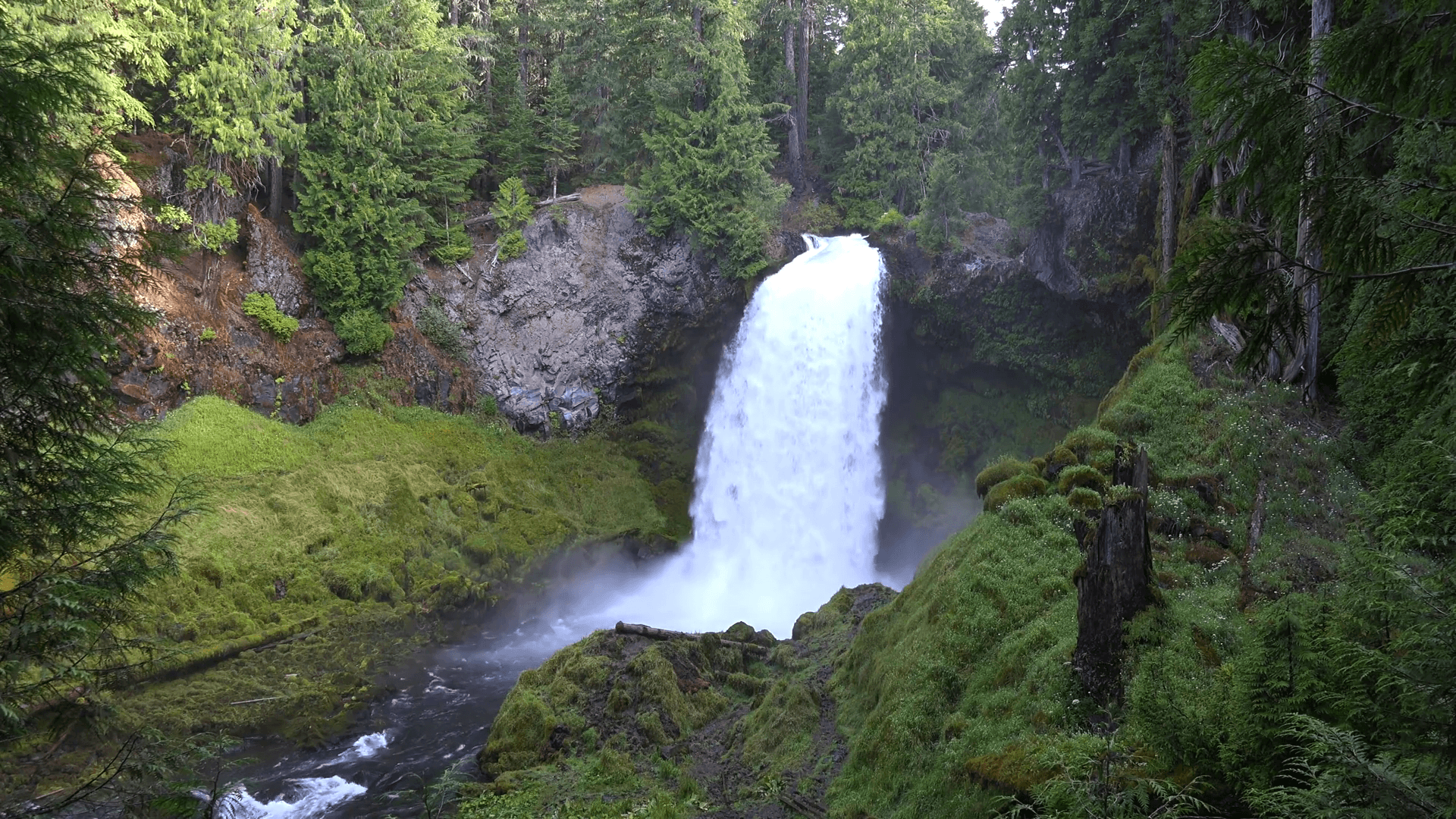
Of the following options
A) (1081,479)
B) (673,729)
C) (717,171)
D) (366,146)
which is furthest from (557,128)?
(1081,479)

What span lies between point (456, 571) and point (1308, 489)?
1678cm

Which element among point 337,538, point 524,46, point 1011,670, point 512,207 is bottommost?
point 337,538

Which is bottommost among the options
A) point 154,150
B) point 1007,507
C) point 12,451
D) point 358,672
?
point 358,672

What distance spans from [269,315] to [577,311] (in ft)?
27.1

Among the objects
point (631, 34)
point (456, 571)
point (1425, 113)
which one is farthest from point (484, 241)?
point (1425, 113)

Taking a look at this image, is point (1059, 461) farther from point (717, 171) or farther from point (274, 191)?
point (274, 191)

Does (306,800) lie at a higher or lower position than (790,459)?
lower

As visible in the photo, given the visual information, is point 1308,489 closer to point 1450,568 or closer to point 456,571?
point 1450,568

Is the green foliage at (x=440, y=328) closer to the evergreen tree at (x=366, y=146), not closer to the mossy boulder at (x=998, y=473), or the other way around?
the evergreen tree at (x=366, y=146)

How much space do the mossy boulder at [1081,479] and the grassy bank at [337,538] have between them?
11.9m

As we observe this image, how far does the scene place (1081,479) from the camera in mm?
10414

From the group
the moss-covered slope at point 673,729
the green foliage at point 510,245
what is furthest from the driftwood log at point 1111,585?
the green foliage at point 510,245

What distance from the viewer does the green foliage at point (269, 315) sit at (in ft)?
65.8

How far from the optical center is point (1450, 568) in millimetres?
3199
